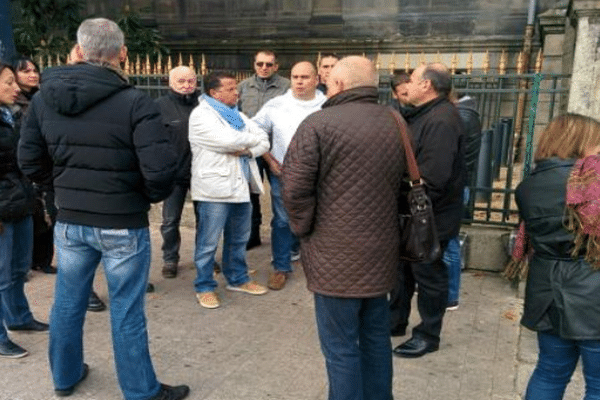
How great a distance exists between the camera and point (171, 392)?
305 centimetres

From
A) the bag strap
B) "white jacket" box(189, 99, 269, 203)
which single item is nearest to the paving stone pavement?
"white jacket" box(189, 99, 269, 203)

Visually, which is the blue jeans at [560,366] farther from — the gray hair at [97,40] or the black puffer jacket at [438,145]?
the gray hair at [97,40]

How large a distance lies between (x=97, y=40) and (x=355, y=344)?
1.80m

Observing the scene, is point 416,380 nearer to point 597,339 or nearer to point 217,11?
point 597,339

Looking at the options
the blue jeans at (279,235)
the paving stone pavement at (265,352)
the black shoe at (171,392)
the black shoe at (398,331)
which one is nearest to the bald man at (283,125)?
the blue jeans at (279,235)

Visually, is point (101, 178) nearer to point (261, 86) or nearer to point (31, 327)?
point (31, 327)

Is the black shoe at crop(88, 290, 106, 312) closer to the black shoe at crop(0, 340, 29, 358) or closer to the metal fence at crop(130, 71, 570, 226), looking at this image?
the black shoe at crop(0, 340, 29, 358)

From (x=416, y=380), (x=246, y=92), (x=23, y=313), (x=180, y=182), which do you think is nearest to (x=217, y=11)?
(x=246, y=92)

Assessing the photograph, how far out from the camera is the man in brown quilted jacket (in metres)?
2.40

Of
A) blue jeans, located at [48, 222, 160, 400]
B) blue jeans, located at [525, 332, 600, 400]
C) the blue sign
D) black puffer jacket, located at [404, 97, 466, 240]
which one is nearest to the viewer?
blue jeans, located at [525, 332, 600, 400]

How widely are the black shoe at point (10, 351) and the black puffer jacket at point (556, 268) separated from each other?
2.94 m

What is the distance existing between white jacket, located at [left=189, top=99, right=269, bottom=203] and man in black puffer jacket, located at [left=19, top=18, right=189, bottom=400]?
1308 millimetres

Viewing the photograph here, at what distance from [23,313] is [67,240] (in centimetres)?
135

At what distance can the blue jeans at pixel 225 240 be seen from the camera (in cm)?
424
